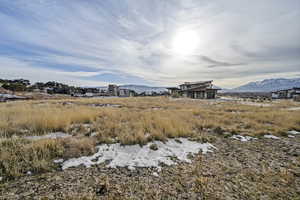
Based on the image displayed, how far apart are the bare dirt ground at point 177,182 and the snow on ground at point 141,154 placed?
24 cm

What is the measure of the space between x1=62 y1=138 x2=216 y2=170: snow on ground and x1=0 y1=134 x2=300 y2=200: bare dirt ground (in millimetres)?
240

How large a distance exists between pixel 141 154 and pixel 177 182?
4.64 ft

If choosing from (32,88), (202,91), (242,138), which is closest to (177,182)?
(242,138)

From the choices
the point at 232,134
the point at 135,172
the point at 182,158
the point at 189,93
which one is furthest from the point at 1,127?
the point at 189,93

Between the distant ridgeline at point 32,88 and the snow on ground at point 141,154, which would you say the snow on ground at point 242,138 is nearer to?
the snow on ground at point 141,154

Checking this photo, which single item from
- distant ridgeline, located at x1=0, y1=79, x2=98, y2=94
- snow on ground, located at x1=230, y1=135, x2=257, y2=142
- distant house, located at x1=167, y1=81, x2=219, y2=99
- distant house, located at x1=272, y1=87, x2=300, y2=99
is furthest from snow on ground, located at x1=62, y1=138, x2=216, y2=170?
distant house, located at x1=272, y1=87, x2=300, y2=99

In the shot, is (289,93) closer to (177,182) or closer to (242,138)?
(242,138)

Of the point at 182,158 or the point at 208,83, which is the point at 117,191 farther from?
the point at 208,83

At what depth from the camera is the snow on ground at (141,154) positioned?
3439mm

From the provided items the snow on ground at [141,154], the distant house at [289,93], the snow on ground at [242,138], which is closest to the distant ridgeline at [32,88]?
the snow on ground at [141,154]

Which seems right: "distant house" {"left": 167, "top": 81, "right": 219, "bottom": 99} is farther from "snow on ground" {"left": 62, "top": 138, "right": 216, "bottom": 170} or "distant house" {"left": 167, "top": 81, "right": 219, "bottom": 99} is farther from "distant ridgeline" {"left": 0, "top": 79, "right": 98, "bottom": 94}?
"distant ridgeline" {"left": 0, "top": 79, "right": 98, "bottom": 94}

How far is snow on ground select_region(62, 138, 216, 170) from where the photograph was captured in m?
3.44

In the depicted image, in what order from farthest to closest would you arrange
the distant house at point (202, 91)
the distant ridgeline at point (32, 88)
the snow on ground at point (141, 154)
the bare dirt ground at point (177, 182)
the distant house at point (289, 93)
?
the distant house at point (289, 93) < the distant house at point (202, 91) < the distant ridgeline at point (32, 88) < the snow on ground at point (141, 154) < the bare dirt ground at point (177, 182)

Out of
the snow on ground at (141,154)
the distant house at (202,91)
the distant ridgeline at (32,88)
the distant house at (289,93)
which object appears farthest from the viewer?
the distant house at (289,93)
